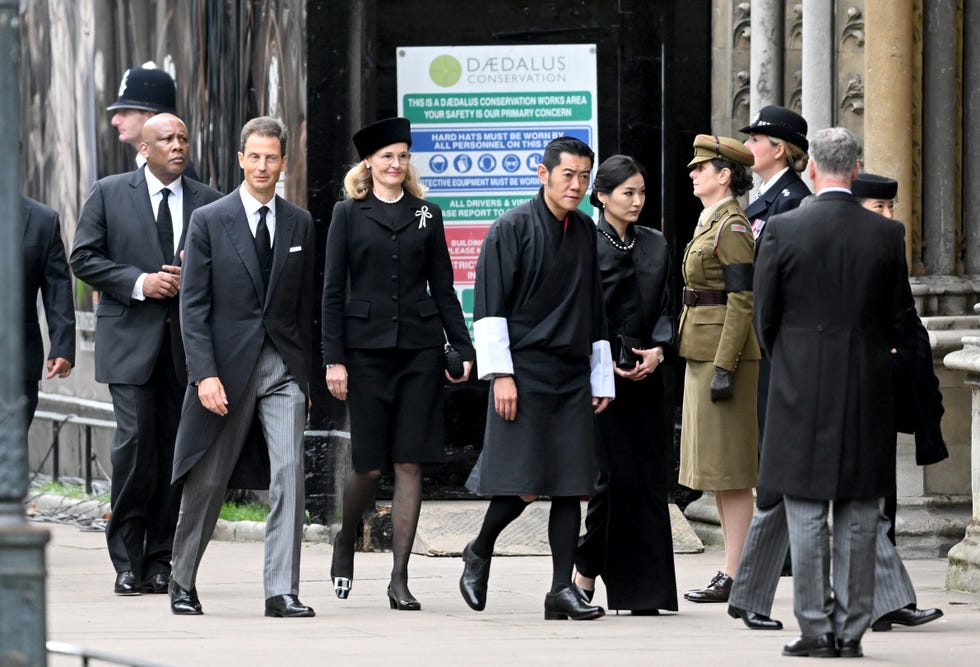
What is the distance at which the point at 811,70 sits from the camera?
11.4 meters

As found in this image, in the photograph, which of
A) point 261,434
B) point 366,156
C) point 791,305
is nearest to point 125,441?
point 261,434

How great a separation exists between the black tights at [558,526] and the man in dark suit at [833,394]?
116cm

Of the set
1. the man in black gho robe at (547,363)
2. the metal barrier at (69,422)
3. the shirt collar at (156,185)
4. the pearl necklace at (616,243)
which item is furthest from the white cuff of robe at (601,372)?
the metal barrier at (69,422)

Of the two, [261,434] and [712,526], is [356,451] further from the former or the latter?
[712,526]

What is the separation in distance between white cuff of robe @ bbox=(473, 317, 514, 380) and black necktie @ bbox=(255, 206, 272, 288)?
0.95m

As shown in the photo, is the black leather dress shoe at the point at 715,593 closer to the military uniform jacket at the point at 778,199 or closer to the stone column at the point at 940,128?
the military uniform jacket at the point at 778,199

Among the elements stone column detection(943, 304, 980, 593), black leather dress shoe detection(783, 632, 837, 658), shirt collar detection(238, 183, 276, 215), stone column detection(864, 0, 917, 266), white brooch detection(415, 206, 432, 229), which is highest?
stone column detection(864, 0, 917, 266)

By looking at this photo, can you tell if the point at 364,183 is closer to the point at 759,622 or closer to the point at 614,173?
the point at 614,173

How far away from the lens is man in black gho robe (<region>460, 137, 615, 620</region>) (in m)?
8.67

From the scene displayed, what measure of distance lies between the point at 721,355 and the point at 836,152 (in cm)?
164

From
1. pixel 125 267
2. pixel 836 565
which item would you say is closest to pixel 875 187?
pixel 836 565

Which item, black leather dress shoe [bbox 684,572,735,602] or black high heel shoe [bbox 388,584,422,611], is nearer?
black high heel shoe [bbox 388,584,422,611]

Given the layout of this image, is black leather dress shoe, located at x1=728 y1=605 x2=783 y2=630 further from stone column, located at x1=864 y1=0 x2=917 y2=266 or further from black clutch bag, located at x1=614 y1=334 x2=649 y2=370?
stone column, located at x1=864 y1=0 x2=917 y2=266

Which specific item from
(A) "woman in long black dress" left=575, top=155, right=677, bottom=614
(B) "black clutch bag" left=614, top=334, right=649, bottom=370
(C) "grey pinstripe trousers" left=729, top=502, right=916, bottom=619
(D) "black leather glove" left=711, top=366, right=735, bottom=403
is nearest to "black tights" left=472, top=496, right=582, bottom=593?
(A) "woman in long black dress" left=575, top=155, right=677, bottom=614
